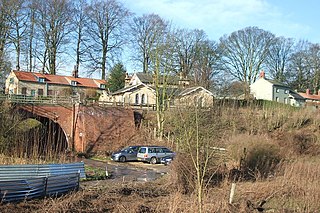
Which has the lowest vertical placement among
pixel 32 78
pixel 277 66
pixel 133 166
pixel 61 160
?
pixel 133 166

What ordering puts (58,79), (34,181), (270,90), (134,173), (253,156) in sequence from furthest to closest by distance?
(270,90)
(58,79)
(134,173)
(253,156)
(34,181)

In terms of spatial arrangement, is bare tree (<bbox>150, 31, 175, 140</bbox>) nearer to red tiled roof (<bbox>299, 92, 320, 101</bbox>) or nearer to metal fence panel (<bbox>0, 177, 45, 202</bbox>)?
metal fence panel (<bbox>0, 177, 45, 202</bbox>)

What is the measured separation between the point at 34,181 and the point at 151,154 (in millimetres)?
18282

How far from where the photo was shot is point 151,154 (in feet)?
97.9

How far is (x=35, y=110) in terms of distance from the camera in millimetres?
36094

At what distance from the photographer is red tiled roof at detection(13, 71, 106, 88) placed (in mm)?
52656

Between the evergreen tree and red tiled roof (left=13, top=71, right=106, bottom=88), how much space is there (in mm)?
3755

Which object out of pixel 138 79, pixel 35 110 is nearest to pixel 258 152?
pixel 35 110

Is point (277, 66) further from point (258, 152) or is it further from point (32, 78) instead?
point (258, 152)

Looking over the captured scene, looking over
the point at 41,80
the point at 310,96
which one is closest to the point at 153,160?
the point at 41,80

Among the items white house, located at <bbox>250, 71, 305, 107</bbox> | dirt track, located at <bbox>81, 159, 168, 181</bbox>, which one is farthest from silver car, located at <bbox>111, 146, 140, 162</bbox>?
white house, located at <bbox>250, 71, 305, 107</bbox>

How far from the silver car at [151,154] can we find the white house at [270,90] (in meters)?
33.8

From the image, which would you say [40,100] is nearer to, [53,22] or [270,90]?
[53,22]

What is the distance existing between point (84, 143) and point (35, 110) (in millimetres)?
5627
